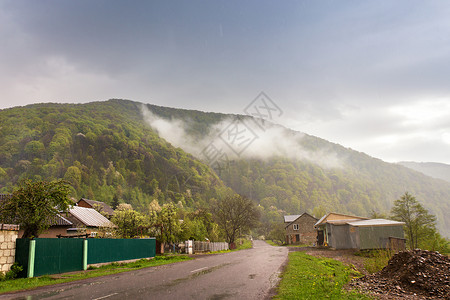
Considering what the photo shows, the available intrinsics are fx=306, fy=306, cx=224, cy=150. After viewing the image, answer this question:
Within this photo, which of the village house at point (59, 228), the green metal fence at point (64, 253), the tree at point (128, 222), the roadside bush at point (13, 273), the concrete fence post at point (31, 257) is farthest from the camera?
the tree at point (128, 222)

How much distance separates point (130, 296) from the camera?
10.4 m

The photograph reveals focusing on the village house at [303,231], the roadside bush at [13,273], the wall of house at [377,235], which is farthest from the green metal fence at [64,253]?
the village house at [303,231]

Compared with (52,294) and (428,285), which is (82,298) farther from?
(428,285)

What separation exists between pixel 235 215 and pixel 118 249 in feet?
156

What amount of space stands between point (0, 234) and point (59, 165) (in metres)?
172

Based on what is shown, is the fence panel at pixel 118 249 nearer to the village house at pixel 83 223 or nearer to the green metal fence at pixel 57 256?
the green metal fence at pixel 57 256

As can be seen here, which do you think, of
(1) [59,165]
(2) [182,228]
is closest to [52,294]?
(2) [182,228]

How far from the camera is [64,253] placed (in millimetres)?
19516

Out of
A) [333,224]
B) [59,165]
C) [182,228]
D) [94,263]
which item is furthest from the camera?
[59,165]

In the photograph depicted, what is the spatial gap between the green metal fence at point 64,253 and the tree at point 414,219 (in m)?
46.3

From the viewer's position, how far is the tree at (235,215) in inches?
2790

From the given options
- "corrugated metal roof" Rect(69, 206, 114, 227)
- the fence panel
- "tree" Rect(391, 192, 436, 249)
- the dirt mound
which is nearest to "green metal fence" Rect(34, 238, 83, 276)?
the fence panel

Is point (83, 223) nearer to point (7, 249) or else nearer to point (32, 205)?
point (32, 205)

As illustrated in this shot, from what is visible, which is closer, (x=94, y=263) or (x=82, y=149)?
(x=94, y=263)
